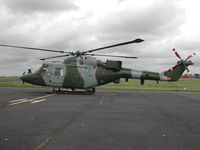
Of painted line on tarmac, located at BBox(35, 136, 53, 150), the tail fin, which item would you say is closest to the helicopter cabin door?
the tail fin

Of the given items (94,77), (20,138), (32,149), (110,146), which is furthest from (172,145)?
(94,77)

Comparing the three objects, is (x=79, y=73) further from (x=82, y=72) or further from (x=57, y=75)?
(x=57, y=75)

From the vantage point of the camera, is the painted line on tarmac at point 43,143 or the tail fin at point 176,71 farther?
the tail fin at point 176,71

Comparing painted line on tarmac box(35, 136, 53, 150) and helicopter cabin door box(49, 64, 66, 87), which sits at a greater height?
helicopter cabin door box(49, 64, 66, 87)

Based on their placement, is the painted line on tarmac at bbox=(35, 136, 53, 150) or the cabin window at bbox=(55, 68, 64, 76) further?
the cabin window at bbox=(55, 68, 64, 76)

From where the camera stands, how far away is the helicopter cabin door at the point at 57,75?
1577 centimetres

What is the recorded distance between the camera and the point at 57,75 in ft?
51.9

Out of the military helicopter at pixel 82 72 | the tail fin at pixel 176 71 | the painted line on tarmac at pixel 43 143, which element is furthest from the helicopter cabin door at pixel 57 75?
the painted line on tarmac at pixel 43 143

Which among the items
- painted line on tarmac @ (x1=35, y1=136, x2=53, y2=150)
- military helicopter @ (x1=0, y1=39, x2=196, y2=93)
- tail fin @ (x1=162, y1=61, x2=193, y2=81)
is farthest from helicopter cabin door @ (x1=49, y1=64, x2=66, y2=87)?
painted line on tarmac @ (x1=35, y1=136, x2=53, y2=150)

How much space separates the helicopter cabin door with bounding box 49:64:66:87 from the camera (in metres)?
15.8

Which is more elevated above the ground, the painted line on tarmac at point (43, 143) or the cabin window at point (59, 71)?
the cabin window at point (59, 71)

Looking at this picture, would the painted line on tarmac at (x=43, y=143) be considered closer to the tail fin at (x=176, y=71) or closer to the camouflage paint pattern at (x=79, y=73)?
the camouflage paint pattern at (x=79, y=73)

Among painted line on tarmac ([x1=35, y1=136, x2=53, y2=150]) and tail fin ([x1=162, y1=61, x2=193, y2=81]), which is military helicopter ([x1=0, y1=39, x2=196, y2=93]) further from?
painted line on tarmac ([x1=35, y1=136, x2=53, y2=150])

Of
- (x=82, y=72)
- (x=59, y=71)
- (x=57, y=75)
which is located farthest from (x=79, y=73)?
(x=57, y=75)
